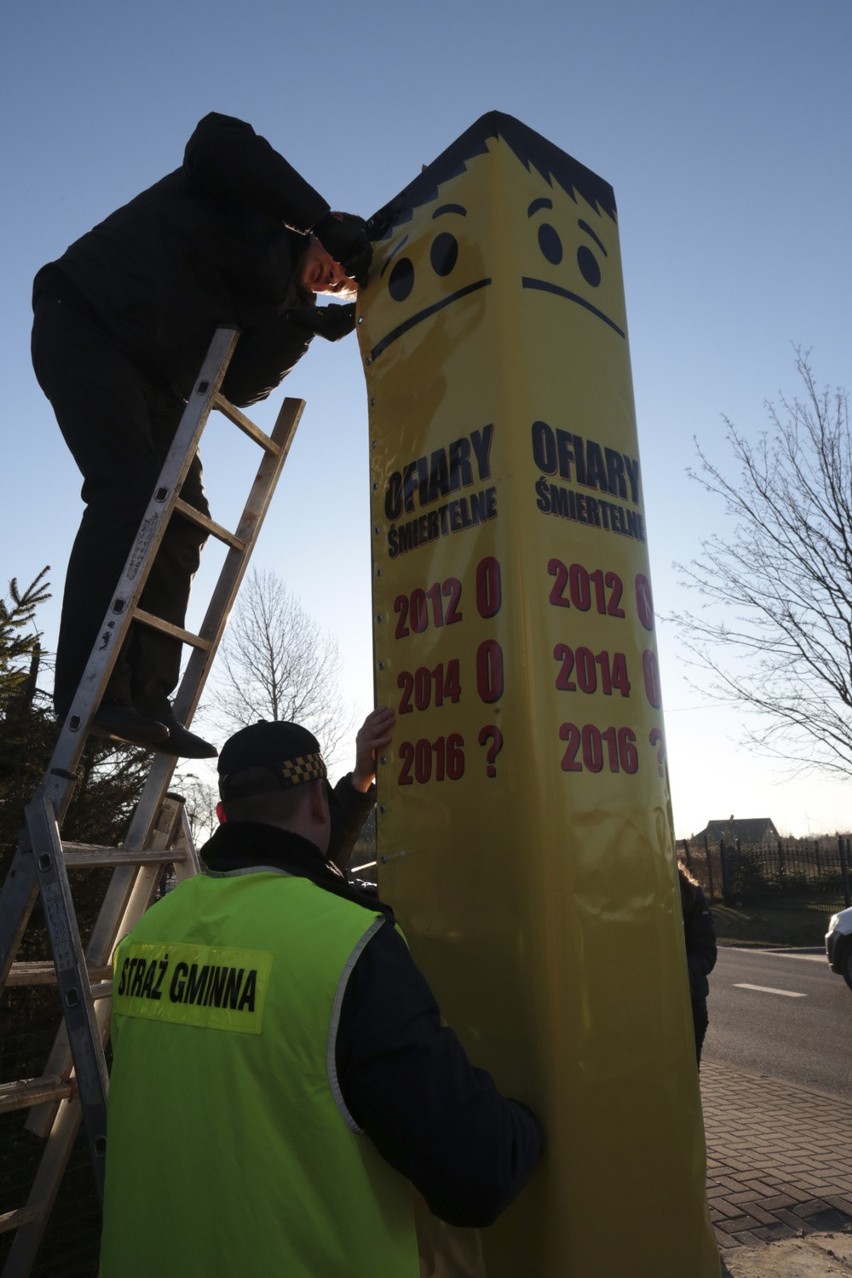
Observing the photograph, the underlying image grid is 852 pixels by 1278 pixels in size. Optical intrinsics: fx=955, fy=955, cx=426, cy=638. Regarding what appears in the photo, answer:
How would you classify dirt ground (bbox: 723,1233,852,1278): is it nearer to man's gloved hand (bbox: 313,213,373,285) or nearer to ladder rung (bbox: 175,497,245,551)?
ladder rung (bbox: 175,497,245,551)

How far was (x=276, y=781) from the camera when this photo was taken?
1.91 meters

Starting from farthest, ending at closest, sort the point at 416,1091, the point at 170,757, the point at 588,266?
the point at 170,757 < the point at 588,266 < the point at 416,1091

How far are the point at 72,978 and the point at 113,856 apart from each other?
409mm

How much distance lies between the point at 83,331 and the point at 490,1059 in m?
2.25

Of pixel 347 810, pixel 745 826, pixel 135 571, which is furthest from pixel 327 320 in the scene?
pixel 745 826

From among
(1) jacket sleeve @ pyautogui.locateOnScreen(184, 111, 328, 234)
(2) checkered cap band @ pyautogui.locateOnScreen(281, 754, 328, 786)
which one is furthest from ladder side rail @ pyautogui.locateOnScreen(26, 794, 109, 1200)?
(1) jacket sleeve @ pyautogui.locateOnScreen(184, 111, 328, 234)

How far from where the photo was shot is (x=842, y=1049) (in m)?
9.32

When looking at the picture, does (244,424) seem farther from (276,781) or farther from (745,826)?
(745,826)

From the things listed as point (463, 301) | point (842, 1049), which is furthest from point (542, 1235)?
point (842, 1049)

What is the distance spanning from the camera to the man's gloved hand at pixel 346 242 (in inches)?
103

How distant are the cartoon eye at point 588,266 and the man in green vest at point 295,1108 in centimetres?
161

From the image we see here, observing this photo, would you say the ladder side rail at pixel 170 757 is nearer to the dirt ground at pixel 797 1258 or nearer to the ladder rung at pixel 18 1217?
the ladder rung at pixel 18 1217

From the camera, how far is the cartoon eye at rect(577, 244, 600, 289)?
2.41 m

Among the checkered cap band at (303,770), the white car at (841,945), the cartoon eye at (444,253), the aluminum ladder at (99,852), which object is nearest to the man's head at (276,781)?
the checkered cap band at (303,770)
